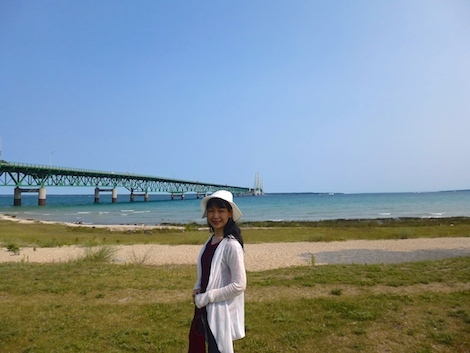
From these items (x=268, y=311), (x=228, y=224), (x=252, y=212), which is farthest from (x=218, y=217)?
(x=252, y=212)

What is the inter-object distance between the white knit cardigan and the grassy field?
8.00 feet

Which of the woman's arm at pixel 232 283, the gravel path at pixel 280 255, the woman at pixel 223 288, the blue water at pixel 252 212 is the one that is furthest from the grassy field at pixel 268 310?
the blue water at pixel 252 212

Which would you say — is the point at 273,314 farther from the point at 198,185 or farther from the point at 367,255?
the point at 198,185

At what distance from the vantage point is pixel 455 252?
50.3 ft

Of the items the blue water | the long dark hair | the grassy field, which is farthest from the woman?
the blue water

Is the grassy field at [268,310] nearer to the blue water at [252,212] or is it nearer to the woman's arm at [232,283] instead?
the woman's arm at [232,283]

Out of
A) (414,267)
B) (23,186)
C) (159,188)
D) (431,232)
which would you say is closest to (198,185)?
(159,188)

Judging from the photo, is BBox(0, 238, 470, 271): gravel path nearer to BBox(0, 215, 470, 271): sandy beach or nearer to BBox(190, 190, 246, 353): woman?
BBox(0, 215, 470, 271): sandy beach

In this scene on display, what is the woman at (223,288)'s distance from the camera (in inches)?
98.4

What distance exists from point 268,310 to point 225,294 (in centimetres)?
403

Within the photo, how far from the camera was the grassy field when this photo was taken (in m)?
4.81

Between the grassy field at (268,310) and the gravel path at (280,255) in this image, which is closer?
the grassy field at (268,310)

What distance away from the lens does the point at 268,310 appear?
6.15m

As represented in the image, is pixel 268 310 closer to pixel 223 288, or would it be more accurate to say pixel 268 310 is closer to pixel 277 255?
pixel 223 288
